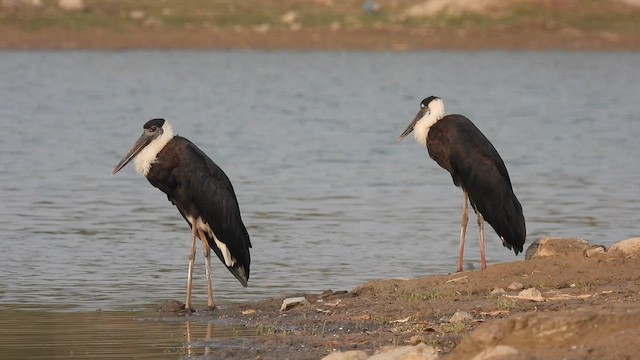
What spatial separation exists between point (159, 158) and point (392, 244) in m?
3.91

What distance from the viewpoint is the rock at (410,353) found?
739cm

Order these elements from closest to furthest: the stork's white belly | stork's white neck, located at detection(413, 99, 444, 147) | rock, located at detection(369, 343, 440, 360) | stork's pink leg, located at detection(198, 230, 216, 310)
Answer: rock, located at detection(369, 343, 440, 360)
stork's pink leg, located at detection(198, 230, 216, 310)
the stork's white belly
stork's white neck, located at detection(413, 99, 444, 147)

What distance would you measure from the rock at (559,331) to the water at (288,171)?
4.06 meters

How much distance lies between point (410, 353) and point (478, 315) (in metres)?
1.76

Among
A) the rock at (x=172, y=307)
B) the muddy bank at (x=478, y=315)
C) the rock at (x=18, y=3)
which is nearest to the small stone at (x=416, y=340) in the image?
the muddy bank at (x=478, y=315)

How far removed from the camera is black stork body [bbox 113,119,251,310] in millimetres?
10531

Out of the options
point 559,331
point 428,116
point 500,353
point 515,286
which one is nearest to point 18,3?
point 428,116

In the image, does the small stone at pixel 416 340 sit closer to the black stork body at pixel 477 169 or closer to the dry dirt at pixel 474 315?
the dry dirt at pixel 474 315

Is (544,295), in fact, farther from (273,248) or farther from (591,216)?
(591,216)

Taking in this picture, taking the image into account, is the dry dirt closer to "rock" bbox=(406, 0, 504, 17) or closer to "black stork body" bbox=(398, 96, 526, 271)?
"black stork body" bbox=(398, 96, 526, 271)

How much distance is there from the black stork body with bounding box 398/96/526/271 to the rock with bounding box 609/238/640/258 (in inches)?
35.4

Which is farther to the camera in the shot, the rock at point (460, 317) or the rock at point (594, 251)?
the rock at point (594, 251)

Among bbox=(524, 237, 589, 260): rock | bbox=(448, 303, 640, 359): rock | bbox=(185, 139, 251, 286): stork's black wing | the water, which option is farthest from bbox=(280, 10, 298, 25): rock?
bbox=(448, 303, 640, 359): rock

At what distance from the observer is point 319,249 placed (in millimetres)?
13602
